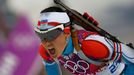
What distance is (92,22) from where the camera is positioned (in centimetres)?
150

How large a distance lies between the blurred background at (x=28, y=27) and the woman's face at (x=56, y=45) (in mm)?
338

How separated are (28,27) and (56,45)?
53cm

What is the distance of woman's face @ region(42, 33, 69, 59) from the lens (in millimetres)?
1446

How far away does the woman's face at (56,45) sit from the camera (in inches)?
56.9

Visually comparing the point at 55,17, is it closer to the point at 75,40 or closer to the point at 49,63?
the point at 75,40

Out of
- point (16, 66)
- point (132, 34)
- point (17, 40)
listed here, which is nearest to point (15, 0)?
point (17, 40)

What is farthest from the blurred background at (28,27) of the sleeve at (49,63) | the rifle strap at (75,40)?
the rifle strap at (75,40)

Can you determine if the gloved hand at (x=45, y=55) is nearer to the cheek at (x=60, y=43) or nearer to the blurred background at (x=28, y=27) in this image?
the cheek at (x=60, y=43)

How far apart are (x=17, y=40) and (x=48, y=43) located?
57cm

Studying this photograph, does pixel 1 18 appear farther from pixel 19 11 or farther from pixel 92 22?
pixel 92 22

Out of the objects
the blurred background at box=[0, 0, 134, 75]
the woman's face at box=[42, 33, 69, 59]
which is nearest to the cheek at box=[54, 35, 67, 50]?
the woman's face at box=[42, 33, 69, 59]

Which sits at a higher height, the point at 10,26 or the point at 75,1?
the point at 75,1

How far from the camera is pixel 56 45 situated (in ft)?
4.78

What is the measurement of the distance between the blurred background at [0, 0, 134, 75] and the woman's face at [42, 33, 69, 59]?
1.11 feet
